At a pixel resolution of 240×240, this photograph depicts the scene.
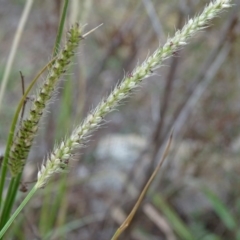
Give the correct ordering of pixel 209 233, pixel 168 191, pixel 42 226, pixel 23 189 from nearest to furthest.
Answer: pixel 23 189 < pixel 42 226 < pixel 168 191 < pixel 209 233

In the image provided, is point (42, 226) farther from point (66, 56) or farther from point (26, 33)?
point (26, 33)

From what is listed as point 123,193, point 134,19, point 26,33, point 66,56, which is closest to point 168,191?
point 123,193

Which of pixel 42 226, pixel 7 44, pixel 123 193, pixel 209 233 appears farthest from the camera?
pixel 7 44

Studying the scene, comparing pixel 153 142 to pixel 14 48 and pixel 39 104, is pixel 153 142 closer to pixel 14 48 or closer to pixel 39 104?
pixel 14 48

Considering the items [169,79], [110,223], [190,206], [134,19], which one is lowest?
[190,206]

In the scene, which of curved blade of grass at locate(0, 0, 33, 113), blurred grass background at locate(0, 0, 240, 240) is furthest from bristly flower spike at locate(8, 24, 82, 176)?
blurred grass background at locate(0, 0, 240, 240)

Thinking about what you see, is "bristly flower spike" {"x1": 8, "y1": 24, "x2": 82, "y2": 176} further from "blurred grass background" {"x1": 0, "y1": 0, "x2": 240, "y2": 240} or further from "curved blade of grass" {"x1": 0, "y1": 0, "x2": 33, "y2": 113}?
"blurred grass background" {"x1": 0, "y1": 0, "x2": 240, "y2": 240}

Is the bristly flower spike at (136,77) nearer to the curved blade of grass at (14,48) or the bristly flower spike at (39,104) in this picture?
the bristly flower spike at (39,104)

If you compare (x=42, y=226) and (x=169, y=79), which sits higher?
(x=169, y=79)
